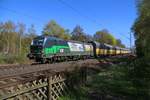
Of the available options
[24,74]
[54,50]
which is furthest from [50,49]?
[24,74]

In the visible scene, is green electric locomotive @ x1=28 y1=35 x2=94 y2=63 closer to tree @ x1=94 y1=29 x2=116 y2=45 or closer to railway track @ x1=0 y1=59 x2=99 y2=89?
railway track @ x1=0 y1=59 x2=99 y2=89

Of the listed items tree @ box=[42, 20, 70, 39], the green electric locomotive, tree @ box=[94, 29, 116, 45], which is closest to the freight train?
the green electric locomotive

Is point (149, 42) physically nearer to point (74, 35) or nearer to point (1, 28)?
point (1, 28)

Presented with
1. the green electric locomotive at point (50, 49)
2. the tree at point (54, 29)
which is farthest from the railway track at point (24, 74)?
the tree at point (54, 29)

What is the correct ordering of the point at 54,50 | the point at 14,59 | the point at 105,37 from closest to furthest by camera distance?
the point at 54,50, the point at 14,59, the point at 105,37

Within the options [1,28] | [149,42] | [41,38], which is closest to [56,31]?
[1,28]

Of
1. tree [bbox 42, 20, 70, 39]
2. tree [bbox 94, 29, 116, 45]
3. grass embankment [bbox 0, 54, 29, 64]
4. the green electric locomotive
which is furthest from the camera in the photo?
tree [bbox 94, 29, 116, 45]

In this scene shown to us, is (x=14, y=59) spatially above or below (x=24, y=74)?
above

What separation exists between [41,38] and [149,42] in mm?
12919

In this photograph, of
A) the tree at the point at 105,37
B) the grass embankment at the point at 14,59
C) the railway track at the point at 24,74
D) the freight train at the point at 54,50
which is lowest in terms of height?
the railway track at the point at 24,74

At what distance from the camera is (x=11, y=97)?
8.64m

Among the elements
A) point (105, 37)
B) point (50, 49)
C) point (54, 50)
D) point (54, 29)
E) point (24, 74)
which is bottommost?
point (24, 74)

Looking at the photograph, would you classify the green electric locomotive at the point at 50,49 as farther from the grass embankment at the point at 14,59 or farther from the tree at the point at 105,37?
the tree at the point at 105,37

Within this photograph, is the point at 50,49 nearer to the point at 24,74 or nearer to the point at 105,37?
the point at 24,74
